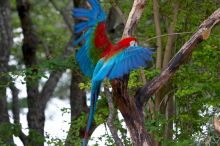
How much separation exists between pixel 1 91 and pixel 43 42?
9.46ft

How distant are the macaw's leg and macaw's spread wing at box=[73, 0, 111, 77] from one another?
33 centimetres

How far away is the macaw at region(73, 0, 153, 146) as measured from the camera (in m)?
5.18

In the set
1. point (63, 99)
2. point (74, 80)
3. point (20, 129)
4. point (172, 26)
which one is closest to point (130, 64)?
point (172, 26)

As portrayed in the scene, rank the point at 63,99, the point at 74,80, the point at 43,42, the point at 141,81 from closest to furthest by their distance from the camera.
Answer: the point at 141,81 → the point at 74,80 → the point at 43,42 → the point at 63,99

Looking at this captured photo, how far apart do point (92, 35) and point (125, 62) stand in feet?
1.90

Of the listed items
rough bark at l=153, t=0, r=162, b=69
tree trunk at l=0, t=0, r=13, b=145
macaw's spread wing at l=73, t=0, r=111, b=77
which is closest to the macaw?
macaw's spread wing at l=73, t=0, r=111, b=77

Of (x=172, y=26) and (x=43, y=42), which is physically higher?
(x=43, y=42)

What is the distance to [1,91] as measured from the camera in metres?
8.66

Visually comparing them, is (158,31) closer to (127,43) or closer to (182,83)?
(182,83)

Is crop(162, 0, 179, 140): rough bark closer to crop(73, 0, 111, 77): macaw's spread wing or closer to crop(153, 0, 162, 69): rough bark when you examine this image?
crop(153, 0, 162, 69): rough bark

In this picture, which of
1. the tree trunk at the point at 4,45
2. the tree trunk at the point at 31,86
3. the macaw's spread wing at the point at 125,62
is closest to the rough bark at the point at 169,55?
the tree trunk at the point at 31,86

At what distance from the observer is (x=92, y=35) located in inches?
223

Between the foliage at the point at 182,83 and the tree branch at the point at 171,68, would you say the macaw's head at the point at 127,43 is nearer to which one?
the tree branch at the point at 171,68

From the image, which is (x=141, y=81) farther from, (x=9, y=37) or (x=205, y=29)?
(x=9, y=37)
